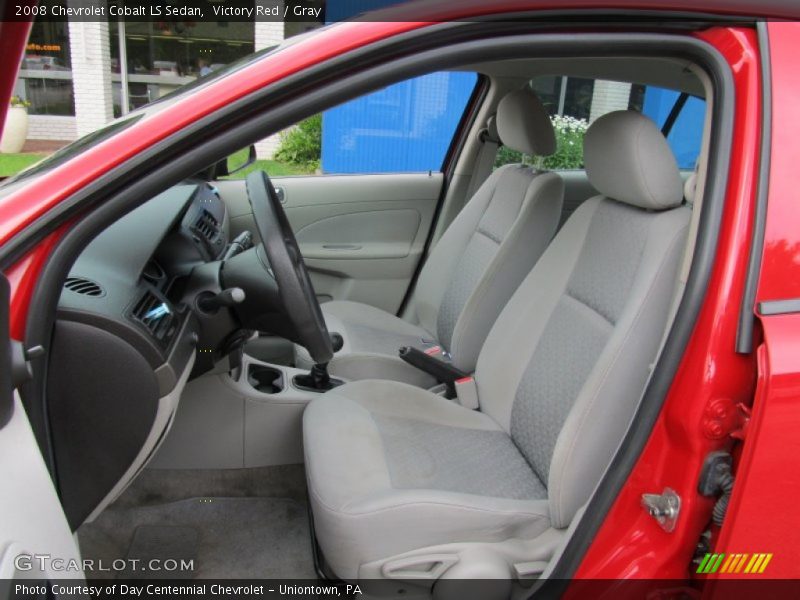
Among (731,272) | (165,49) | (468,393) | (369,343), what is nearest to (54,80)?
(165,49)

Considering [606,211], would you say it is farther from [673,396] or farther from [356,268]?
[356,268]

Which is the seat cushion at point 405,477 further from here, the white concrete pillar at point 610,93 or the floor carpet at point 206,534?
the white concrete pillar at point 610,93

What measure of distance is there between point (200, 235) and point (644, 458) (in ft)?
4.55

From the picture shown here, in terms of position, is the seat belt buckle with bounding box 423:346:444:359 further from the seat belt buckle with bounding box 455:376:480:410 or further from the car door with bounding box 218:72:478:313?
the car door with bounding box 218:72:478:313

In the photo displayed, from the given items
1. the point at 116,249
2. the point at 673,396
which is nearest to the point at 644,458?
the point at 673,396

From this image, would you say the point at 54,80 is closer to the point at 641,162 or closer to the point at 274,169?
the point at 274,169

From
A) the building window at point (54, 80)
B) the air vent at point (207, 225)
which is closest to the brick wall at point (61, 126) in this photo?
the building window at point (54, 80)

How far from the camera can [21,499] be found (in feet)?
2.86

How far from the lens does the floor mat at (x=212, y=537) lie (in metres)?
1.81

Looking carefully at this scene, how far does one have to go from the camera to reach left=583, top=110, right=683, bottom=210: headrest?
58.0 inches

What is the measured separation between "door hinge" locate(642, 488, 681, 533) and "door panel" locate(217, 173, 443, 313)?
2.08 meters

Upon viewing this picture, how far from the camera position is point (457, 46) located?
1045 millimetres

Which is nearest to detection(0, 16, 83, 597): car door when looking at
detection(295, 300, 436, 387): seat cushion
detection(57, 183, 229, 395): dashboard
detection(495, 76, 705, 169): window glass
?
detection(57, 183, 229, 395): dashboard

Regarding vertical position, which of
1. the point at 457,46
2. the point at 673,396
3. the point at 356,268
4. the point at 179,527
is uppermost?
the point at 457,46
